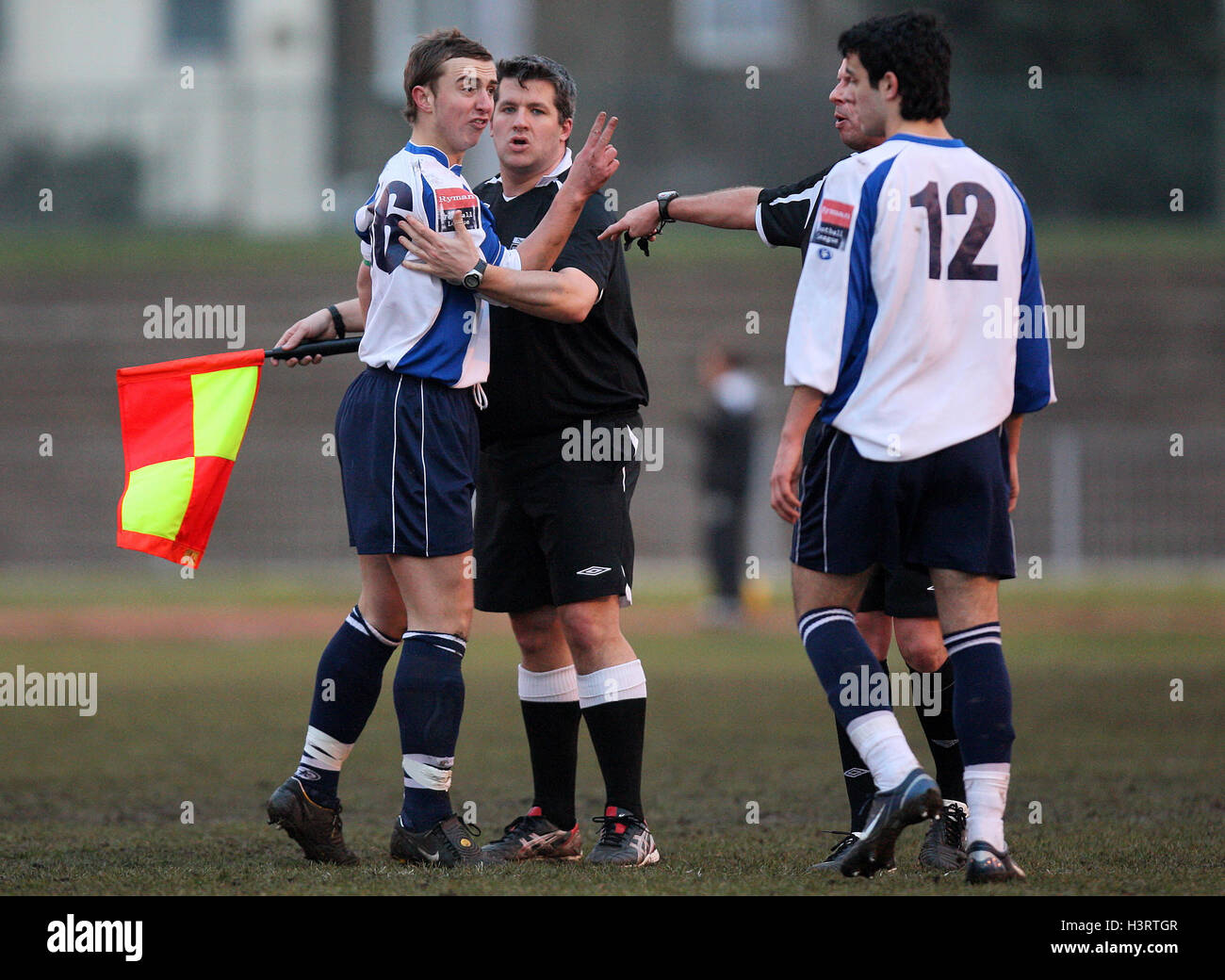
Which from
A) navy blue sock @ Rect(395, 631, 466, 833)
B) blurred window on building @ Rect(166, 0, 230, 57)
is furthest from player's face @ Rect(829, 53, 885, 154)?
blurred window on building @ Rect(166, 0, 230, 57)

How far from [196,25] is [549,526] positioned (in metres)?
28.0

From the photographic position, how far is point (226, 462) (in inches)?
203

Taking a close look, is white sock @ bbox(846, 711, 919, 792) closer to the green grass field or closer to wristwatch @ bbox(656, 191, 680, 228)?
the green grass field

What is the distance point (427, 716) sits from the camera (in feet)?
15.7

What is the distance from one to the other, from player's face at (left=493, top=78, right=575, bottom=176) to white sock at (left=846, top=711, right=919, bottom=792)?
2088 millimetres

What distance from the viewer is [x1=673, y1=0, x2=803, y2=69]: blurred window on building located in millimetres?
30312

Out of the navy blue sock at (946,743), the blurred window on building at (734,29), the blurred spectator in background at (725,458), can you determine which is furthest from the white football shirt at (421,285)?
the blurred window on building at (734,29)

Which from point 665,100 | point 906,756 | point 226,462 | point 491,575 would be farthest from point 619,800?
point 665,100

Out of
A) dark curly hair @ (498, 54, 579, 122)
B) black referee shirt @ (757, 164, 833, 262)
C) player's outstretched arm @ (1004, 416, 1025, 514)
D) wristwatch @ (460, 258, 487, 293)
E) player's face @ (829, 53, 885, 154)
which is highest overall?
dark curly hair @ (498, 54, 579, 122)

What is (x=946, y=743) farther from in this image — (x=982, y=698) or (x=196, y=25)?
(x=196, y=25)

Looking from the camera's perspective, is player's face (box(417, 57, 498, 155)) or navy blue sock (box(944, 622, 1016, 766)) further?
player's face (box(417, 57, 498, 155))

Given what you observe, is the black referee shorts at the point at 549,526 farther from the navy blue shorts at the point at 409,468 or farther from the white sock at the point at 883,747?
the white sock at the point at 883,747

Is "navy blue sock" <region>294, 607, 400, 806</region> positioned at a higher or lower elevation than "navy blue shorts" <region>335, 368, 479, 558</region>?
lower
